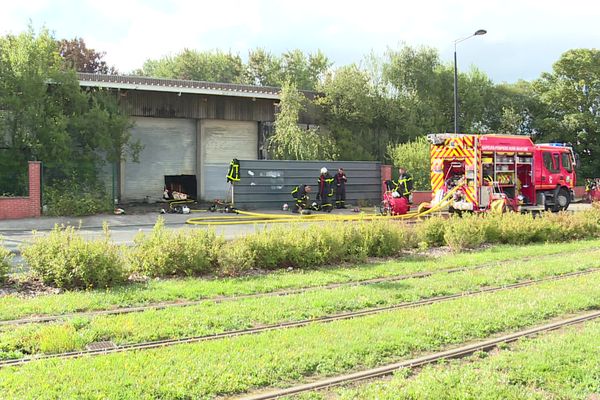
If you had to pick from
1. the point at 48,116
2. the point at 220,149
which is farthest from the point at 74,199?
the point at 220,149

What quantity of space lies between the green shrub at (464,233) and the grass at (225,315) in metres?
2.92

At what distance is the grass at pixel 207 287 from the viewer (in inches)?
296

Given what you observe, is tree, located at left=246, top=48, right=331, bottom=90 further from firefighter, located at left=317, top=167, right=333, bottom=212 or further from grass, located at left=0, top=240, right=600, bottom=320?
grass, located at left=0, top=240, right=600, bottom=320

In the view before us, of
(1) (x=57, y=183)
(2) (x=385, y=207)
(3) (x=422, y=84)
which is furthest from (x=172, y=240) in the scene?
(3) (x=422, y=84)

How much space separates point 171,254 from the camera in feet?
32.1

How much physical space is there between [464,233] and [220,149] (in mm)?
18699

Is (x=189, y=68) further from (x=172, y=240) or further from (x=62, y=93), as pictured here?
(x=172, y=240)

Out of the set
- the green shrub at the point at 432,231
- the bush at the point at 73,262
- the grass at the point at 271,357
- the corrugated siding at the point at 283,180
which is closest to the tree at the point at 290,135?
the corrugated siding at the point at 283,180

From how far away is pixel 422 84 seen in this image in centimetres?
3806

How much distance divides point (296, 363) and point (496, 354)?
2183 millimetres

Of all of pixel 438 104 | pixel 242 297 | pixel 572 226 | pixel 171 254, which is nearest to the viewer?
pixel 242 297

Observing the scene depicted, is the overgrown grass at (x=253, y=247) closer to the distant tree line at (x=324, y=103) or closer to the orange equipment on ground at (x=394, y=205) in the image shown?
the orange equipment on ground at (x=394, y=205)

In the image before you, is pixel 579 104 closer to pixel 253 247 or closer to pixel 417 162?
pixel 417 162

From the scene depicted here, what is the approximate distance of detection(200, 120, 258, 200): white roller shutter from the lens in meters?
29.6
